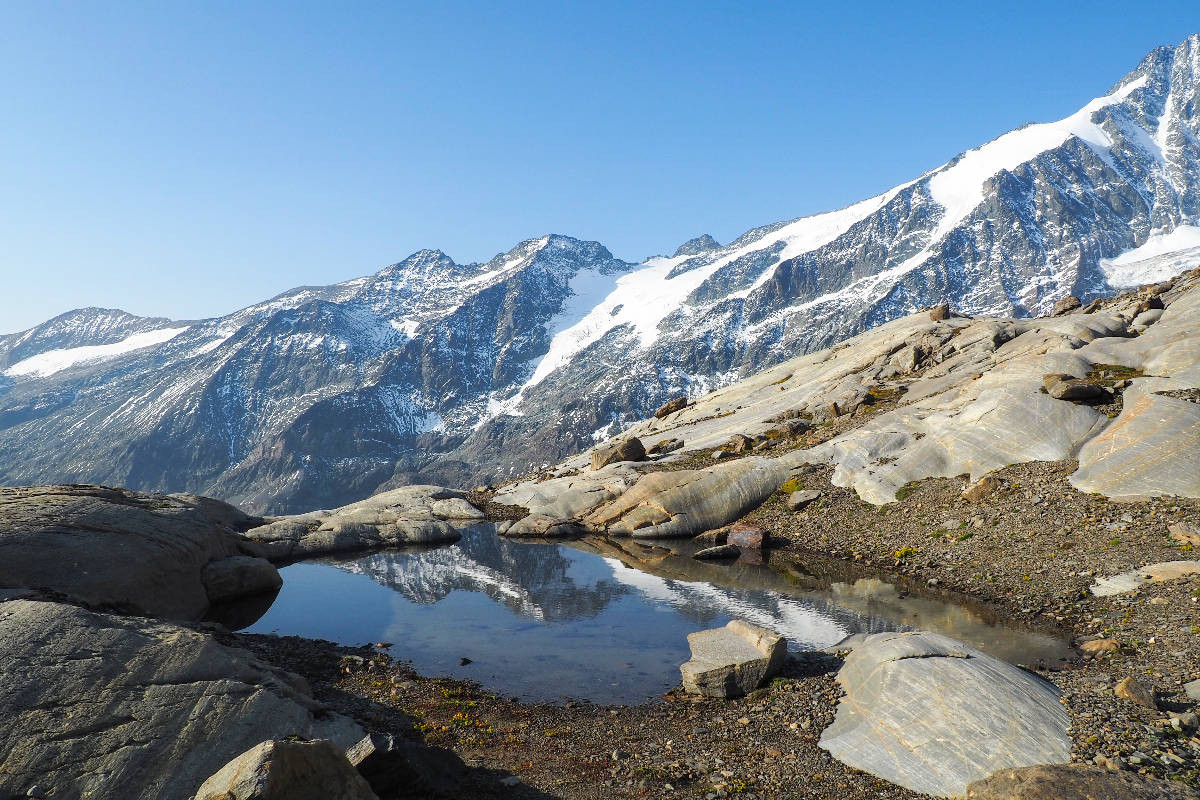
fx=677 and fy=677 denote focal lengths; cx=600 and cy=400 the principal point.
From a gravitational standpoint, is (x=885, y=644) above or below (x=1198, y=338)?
below

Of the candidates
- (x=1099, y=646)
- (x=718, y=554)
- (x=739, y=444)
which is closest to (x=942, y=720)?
(x=1099, y=646)

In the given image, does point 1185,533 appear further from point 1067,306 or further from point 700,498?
point 1067,306

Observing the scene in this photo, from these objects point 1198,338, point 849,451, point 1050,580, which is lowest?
point 1050,580

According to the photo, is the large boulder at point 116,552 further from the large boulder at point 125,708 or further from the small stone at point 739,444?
the small stone at point 739,444

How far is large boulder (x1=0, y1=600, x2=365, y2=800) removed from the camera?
42.6 feet

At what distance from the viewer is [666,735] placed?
20.0 meters

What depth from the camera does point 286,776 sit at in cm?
1138

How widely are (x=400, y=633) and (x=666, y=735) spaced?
16224 mm

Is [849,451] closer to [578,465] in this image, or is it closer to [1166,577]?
[1166,577]

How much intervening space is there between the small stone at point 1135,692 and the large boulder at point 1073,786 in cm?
439

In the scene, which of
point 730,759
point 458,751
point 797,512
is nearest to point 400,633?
point 458,751

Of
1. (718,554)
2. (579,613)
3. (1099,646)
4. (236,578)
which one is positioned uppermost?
(236,578)

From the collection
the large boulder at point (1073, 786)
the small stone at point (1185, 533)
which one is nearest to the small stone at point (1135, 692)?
the large boulder at point (1073, 786)

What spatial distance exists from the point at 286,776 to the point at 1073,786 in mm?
15520
